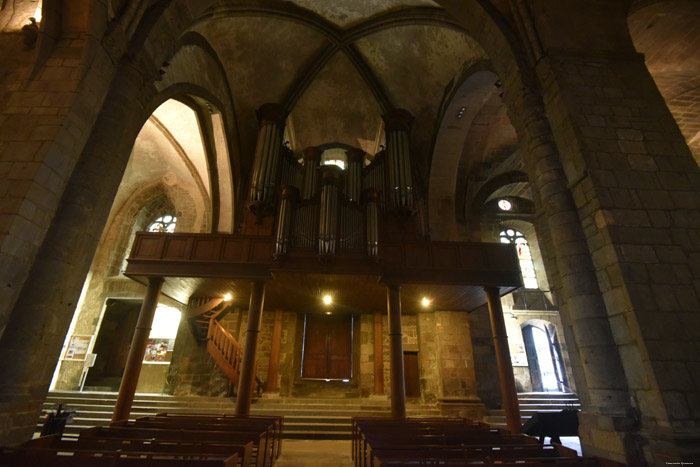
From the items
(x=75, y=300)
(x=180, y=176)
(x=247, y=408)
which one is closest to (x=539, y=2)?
(x=75, y=300)

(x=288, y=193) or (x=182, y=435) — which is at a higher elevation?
(x=288, y=193)

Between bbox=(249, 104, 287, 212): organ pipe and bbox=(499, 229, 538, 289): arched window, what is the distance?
1098 cm

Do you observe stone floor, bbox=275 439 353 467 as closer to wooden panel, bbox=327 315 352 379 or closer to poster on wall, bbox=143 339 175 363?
wooden panel, bbox=327 315 352 379

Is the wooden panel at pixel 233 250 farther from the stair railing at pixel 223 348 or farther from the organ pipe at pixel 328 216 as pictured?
the stair railing at pixel 223 348

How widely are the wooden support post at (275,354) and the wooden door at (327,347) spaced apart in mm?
1068

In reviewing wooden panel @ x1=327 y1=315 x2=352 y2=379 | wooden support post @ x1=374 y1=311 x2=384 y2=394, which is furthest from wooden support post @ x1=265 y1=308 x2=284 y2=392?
wooden support post @ x1=374 y1=311 x2=384 y2=394

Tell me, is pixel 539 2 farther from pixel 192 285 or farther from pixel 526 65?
pixel 192 285

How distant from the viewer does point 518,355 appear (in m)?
13.2

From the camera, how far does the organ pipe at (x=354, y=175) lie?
1016cm

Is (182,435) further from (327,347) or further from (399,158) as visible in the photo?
(399,158)

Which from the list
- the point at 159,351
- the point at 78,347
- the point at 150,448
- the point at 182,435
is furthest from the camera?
the point at 159,351

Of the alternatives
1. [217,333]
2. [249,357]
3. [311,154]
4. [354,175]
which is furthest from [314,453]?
[311,154]

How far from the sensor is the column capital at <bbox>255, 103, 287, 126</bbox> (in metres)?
10.4

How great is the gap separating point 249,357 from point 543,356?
13.2m
